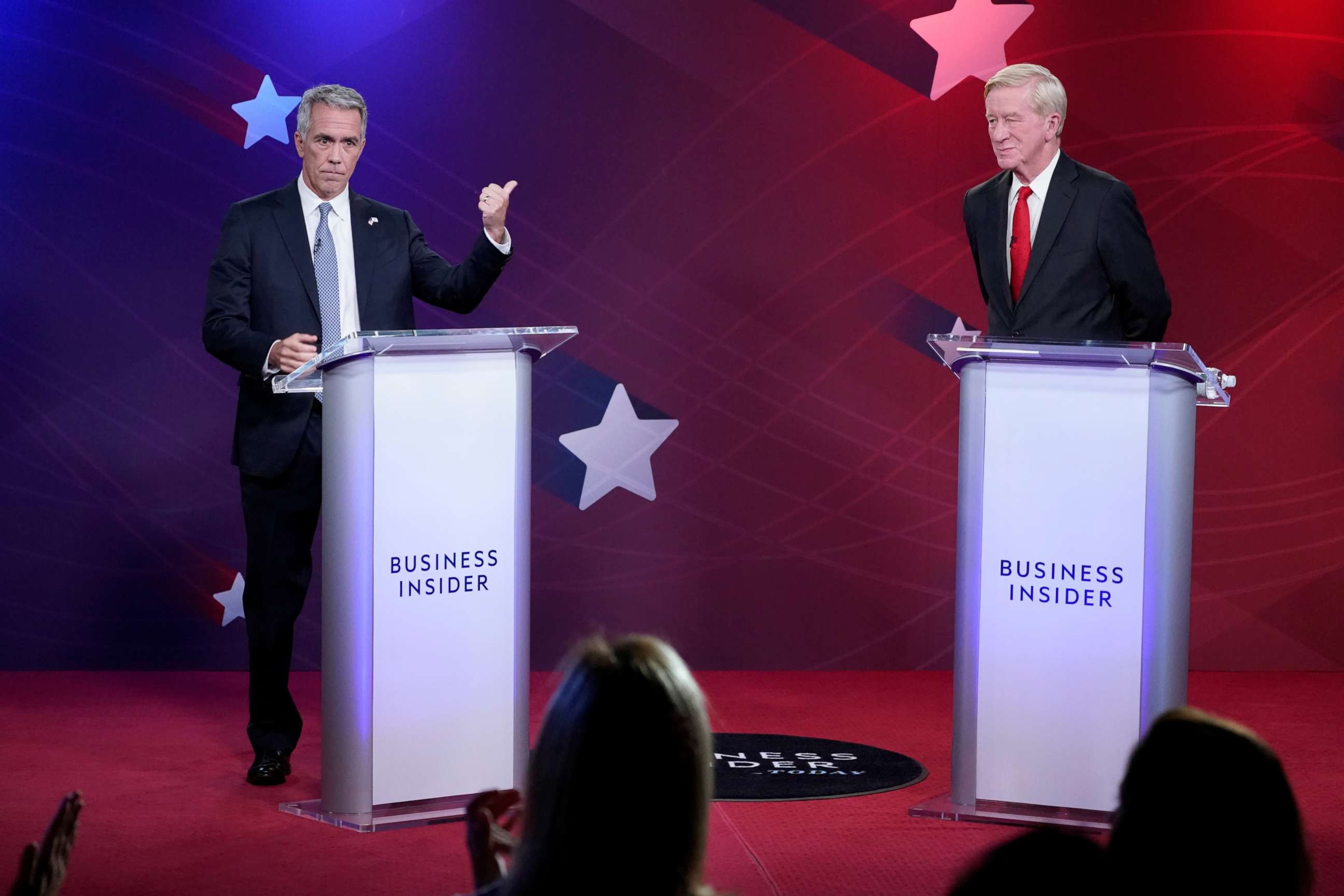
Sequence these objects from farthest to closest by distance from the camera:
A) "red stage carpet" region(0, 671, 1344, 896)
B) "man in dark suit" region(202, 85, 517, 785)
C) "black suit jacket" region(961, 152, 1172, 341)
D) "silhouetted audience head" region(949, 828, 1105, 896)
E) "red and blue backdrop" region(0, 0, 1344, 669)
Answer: "red and blue backdrop" region(0, 0, 1344, 669)
"man in dark suit" region(202, 85, 517, 785)
"black suit jacket" region(961, 152, 1172, 341)
"red stage carpet" region(0, 671, 1344, 896)
"silhouetted audience head" region(949, 828, 1105, 896)

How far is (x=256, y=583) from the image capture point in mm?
3951

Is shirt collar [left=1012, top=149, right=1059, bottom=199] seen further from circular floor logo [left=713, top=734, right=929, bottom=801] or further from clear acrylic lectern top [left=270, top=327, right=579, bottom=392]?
circular floor logo [left=713, top=734, right=929, bottom=801]

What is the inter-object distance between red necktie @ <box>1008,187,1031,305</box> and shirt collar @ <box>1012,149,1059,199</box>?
11 mm

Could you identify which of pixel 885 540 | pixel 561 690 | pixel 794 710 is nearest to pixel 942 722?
pixel 794 710

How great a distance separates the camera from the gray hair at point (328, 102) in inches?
154

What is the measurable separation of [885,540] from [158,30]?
3.24 m

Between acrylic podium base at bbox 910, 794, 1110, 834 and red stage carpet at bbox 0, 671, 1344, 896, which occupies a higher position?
acrylic podium base at bbox 910, 794, 1110, 834

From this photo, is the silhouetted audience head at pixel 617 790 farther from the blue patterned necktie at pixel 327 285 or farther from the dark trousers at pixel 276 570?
the blue patterned necktie at pixel 327 285

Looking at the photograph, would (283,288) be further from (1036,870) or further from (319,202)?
(1036,870)

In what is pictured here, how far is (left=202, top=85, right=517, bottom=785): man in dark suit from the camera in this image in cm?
390

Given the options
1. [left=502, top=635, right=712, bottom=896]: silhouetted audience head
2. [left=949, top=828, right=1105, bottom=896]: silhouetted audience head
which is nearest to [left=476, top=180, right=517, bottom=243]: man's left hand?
[left=502, top=635, right=712, bottom=896]: silhouetted audience head

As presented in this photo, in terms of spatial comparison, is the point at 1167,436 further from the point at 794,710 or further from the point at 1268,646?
the point at 1268,646

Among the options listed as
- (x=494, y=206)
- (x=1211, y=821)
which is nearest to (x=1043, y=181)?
(x=494, y=206)

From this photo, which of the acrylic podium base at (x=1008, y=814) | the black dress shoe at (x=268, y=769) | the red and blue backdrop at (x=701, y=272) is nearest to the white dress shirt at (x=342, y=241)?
the black dress shoe at (x=268, y=769)
